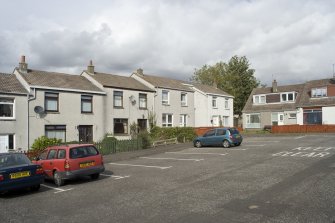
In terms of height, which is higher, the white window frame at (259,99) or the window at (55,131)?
the white window frame at (259,99)

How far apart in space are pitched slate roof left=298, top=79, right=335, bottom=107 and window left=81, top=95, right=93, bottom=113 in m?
29.9

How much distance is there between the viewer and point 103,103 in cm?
3198

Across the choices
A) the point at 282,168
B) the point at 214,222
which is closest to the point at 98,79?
the point at 282,168

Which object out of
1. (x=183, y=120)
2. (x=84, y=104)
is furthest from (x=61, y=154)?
(x=183, y=120)

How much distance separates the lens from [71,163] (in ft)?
44.5

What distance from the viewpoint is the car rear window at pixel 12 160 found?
12202mm

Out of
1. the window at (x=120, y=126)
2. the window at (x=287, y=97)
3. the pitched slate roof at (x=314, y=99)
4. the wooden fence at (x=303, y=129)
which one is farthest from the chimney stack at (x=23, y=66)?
the window at (x=287, y=97)

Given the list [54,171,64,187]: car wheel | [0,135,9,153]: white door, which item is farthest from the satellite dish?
[54,171,64,187]: car wheel

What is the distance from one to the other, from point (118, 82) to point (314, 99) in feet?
90.3

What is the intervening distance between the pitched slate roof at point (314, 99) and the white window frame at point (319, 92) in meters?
0.45

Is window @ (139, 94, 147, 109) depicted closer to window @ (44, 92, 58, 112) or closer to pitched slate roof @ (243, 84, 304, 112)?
window @ (44, 92, 58, 112)

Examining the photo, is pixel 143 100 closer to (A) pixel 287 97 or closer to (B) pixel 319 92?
Result: (A) pixel 287 97

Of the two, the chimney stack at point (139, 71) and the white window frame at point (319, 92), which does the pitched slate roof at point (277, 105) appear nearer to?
the white window frame at point (319, 92)

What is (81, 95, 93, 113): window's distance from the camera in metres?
30.5
